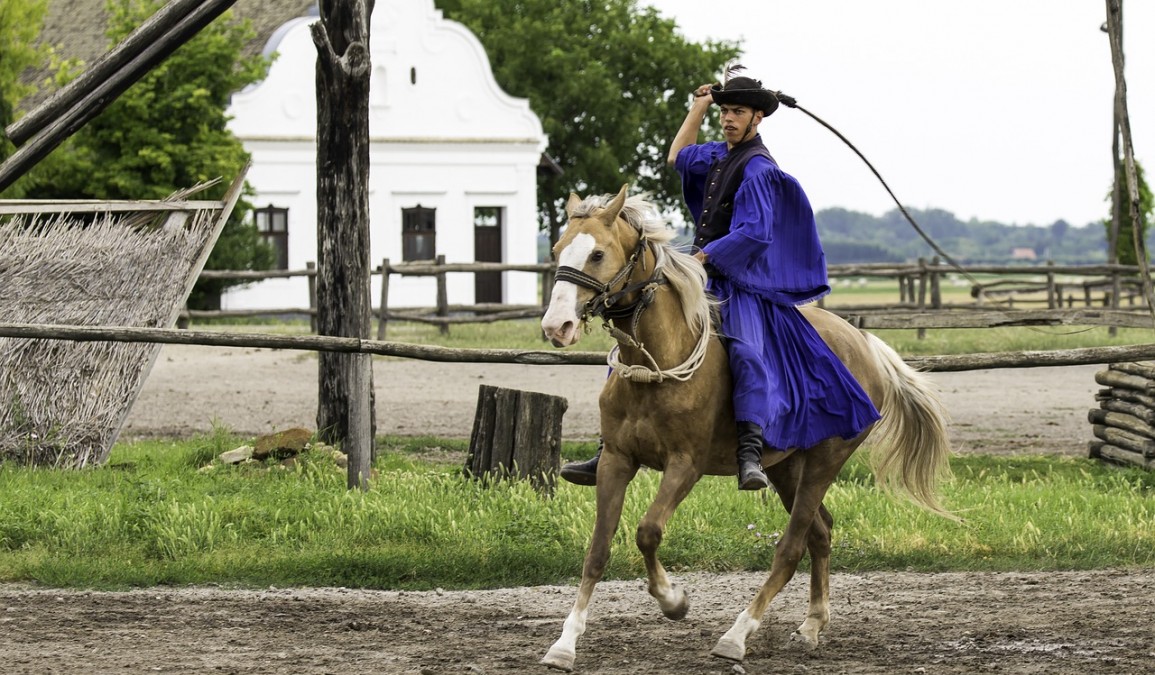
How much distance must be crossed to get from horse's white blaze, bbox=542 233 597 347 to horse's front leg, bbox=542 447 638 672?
67 centimetres

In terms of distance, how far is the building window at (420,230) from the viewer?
3428cm

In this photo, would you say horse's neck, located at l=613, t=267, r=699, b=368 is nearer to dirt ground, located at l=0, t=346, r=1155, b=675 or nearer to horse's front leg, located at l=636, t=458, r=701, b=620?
horse's front leg, located at l=636, t=458, r=701, b=620

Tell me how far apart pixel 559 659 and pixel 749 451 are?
109cm

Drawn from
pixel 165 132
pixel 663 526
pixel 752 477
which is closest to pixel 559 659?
pixel 663 526

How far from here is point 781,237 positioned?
6.16 metres

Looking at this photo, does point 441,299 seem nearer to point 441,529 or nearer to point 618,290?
point 441,529

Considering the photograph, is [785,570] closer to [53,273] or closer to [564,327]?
[564,327]

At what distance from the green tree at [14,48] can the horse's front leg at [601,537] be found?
21.7 metres

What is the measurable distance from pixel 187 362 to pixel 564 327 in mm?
16630

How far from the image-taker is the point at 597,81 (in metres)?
37.9

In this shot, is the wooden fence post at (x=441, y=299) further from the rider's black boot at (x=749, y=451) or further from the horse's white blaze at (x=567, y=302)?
the horse's white blaze at (x=567, y=302)

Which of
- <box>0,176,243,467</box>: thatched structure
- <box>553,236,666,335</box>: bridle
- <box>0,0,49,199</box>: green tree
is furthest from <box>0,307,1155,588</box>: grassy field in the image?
<box>0,0,49,199</box>: green tree

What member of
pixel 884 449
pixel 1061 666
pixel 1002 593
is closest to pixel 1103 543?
pixel 1002 593

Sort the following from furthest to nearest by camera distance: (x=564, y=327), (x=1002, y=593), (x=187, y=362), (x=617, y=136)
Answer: (x=617, y=136) < (x=187, y=362) < (x=1002, y=593) < (x=564, y=327)
